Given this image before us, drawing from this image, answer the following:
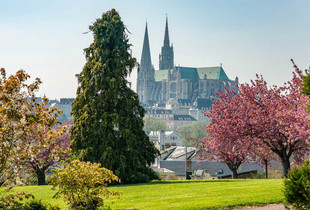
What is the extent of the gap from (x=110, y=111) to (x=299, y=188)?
15916 millimetres

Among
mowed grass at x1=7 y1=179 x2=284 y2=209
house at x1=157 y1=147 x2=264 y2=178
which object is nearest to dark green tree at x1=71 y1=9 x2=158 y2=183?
mowed grass at x1=7 y1=179 x2=284 y2=209

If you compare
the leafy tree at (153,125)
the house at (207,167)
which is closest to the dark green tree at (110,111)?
the house at (207,167)

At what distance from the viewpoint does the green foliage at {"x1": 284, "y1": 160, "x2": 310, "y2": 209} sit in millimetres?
11180

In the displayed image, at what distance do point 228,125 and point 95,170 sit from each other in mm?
14841

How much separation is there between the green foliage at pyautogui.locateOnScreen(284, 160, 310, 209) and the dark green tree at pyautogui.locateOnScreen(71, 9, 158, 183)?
1359 cm

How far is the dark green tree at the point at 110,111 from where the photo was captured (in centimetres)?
2452

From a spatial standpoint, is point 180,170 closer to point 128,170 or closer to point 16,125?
point 128,170

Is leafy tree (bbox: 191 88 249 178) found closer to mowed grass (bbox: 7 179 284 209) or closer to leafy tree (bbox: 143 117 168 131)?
mowed grass (bbox: 7 179 284 209)

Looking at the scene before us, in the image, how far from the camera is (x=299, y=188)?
11.4 meters

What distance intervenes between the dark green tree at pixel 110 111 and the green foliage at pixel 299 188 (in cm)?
1359

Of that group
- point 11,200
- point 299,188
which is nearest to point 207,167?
point 299,188

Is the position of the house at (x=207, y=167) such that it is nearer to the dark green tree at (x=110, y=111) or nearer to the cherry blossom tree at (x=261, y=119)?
the cherry blossom tree at (x=261, y=119)

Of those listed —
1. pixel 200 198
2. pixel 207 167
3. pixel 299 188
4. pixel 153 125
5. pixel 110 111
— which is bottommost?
pixel 200 198

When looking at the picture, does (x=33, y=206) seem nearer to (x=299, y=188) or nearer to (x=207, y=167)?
(x=299, y=188)
